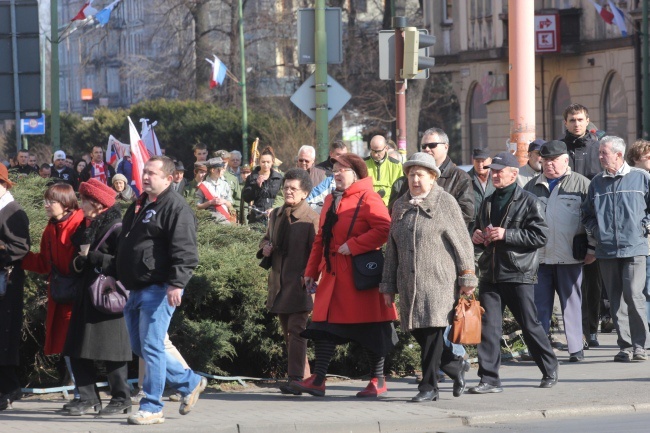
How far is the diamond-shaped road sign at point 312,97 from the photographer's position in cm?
1623

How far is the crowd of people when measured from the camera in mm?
8828

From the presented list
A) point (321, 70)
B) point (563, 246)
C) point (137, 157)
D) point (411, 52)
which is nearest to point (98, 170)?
point (137, 157)

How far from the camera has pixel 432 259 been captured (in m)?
9.30

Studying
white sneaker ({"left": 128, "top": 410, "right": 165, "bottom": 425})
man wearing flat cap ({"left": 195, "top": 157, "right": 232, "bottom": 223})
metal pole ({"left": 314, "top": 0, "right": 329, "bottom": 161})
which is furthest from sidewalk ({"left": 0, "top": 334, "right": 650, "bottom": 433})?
metal pole ({"left": 314, "top": 0, "right": 329, "bottom": 161})

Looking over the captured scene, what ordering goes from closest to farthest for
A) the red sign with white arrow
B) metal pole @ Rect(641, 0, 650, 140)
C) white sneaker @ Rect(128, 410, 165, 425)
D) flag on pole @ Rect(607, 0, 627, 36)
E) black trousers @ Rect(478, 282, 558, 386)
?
white sneaker @ Rect(128, 410, 165, 425)
black trousers @ Rect(478, 282, 558, 386)
metal pole @ Rect(641, 0, 650, 140)
flag on pole @ Rect(607, 0, 627, 36)
the red sign with white arrow

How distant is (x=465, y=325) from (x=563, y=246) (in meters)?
2.22

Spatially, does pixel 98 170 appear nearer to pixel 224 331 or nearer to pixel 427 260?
pixel 224 331

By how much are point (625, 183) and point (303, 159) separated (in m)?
4.72

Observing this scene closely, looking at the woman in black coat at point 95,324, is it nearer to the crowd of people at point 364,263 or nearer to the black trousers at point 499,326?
the crowd of people at point 364,263

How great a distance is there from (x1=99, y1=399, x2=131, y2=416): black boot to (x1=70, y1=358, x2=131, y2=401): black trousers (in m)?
0.03

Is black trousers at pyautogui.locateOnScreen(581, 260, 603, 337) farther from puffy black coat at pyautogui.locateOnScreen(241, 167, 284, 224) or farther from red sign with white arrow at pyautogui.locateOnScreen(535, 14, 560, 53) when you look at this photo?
red sign with white arrow at pyautogui.locateOnScreen(535, 14, 560, 53)

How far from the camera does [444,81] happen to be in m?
58.1

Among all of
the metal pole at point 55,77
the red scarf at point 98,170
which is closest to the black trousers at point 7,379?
the red scarf at point 98,170

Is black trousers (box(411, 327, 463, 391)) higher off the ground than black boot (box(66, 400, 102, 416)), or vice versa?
black trousers (box(411, 327, 463, 391))
